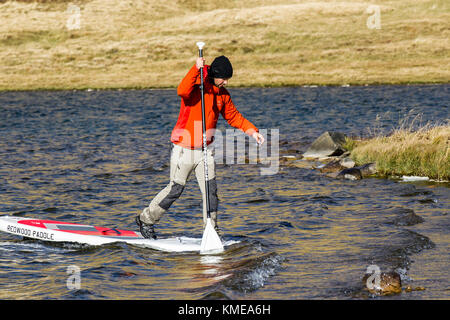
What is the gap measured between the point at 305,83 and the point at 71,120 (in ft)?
95.5

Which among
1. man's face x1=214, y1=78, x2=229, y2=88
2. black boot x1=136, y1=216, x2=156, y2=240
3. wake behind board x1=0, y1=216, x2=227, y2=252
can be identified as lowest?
wake behind board x1=0, y1=216, x2=227, y2=252

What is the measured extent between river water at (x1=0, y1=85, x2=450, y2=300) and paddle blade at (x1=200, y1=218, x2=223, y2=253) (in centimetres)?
14

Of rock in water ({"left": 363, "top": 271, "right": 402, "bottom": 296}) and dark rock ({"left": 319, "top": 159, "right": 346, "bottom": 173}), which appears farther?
dark rock ({"left": 319, "top": 159, "right": 346, "bottom": 173})

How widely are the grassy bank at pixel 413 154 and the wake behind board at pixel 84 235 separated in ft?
25.8

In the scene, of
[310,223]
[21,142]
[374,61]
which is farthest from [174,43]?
[310,223]

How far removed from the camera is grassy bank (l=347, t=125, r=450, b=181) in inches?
666

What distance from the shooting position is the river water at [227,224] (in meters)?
9.21

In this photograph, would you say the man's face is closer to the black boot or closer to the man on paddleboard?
the man on paddleboard

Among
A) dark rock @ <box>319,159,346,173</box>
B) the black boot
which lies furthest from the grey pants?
dark rock @ <box>319,159,346,173</box>

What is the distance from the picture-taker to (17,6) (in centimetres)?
11019

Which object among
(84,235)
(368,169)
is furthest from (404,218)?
(84,235)

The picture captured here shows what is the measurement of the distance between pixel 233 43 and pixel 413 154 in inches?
2553

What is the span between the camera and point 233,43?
8106 cm

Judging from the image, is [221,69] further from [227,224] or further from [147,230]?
[227,224]
